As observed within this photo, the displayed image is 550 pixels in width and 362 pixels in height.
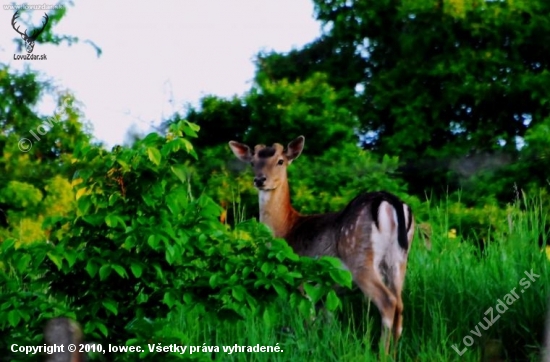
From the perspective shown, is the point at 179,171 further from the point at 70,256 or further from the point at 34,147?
the point at 34,147

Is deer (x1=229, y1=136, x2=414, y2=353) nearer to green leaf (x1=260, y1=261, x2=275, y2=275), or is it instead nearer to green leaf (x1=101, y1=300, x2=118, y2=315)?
green leaf (x1=260, y1=261, x2=275, y2=275)

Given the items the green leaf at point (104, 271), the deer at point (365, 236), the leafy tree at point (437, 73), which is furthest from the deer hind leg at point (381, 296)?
the leafy tree at point (437, 73)

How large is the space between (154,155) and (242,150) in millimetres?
3759

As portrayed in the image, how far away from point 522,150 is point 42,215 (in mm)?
5185

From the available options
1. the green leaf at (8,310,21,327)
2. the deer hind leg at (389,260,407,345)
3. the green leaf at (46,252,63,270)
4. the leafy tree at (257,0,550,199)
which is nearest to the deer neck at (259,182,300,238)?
the deer hind leg at (389,260,407,345)

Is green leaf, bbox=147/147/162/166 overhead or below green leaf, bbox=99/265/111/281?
overhead

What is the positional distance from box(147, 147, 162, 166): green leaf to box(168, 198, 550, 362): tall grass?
1600 mm

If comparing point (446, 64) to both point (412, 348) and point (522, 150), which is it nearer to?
point (522, 150)

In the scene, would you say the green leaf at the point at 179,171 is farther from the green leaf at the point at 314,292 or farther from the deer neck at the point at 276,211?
the deer neck at the point at 276,211

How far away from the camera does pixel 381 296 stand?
25.7 feet

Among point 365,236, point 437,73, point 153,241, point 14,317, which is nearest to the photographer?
point 14,317

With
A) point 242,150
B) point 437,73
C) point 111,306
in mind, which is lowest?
point 111,306

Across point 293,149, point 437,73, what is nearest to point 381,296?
point 293,149

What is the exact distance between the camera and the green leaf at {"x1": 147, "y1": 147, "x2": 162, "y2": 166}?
213 inches
